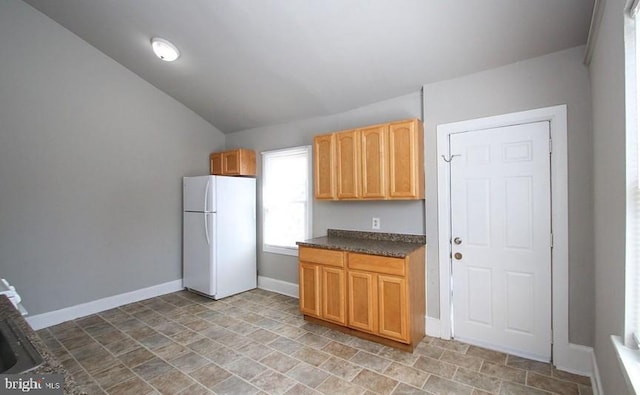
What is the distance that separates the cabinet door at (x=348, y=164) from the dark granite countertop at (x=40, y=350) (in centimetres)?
265

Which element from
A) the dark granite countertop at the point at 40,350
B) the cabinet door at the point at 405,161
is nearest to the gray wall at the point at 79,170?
the dark granite countertop at the point at 40,350

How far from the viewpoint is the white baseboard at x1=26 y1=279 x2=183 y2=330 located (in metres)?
3.28

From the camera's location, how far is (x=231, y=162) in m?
4.57

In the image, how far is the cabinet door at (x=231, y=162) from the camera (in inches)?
177

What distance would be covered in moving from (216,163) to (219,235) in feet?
4.37

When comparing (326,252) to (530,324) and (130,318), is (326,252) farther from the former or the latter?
(130,318)

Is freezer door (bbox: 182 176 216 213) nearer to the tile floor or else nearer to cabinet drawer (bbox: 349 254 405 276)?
the tile floor

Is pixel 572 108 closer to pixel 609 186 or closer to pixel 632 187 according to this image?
pixel 609 186

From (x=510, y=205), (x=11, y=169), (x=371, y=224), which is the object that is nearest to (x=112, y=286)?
(x=11, y=169)

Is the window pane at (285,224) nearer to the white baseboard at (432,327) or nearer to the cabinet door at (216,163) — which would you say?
the cabinet door at (216,163)

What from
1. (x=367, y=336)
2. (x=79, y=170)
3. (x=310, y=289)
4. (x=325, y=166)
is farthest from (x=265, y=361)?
(x=79, y=170)

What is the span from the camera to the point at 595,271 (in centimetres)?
217

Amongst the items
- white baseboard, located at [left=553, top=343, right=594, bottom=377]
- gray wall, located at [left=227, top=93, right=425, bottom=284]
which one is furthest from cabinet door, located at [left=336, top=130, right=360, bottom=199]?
white baseboard, located at [left=553, top=343, right=594, bottom=377]

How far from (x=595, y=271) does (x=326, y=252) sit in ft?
7.19
